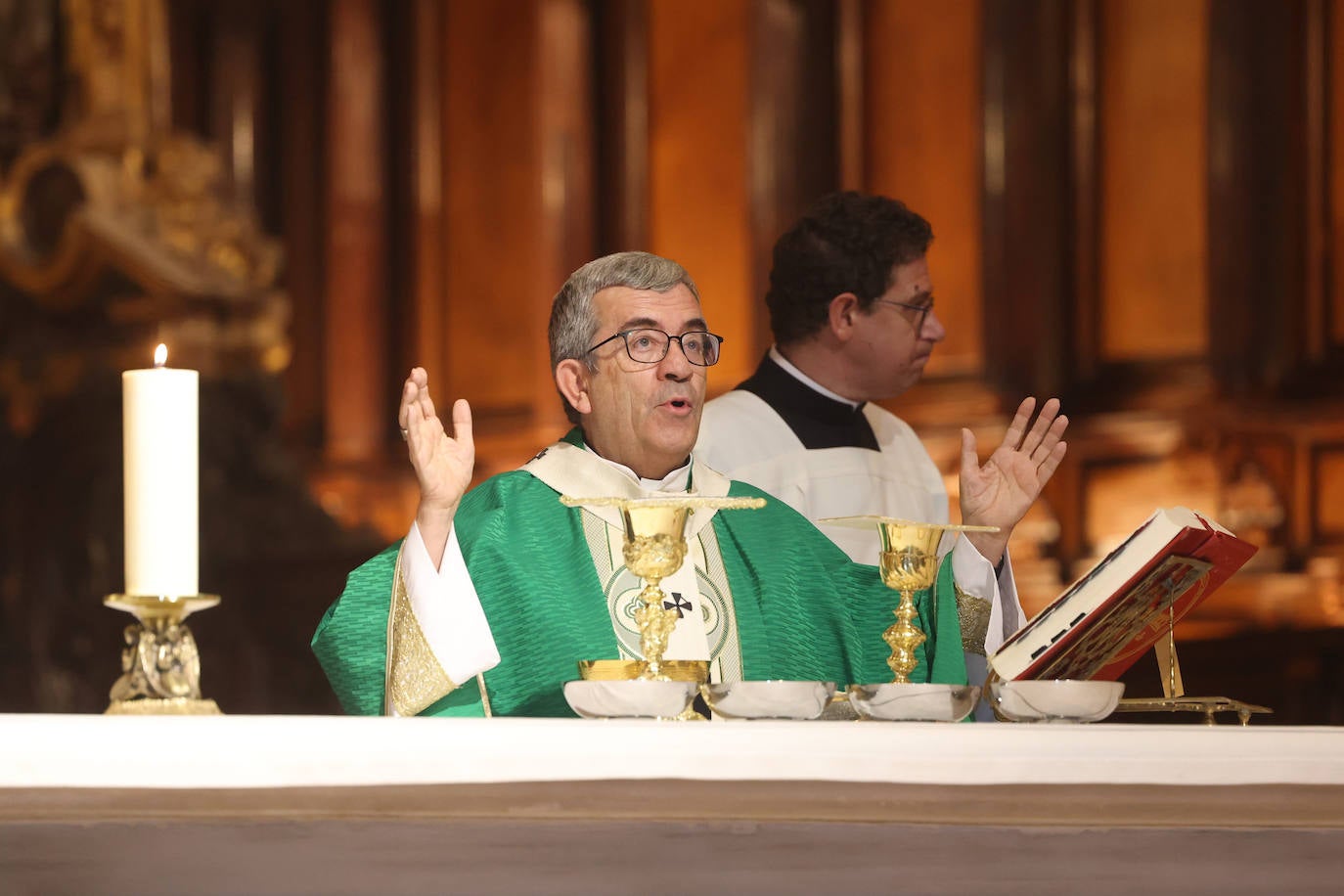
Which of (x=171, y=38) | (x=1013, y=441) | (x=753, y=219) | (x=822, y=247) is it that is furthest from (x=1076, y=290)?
(x=171, y=38)

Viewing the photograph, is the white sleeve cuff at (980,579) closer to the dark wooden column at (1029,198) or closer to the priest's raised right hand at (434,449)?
the priest's raised right hand at (434,449)

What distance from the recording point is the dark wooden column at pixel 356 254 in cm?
713

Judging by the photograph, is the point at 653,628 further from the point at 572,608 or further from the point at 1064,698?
the point at 572,608

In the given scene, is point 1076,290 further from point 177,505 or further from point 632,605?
point 177,505

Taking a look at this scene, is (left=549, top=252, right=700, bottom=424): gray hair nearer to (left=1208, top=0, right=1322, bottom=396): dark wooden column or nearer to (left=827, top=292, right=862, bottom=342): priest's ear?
(left=827, top=292, right=862, bottom=342): priest's ear

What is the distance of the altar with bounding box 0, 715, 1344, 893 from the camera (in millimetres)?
1538

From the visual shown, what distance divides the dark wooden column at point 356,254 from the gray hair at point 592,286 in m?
4.38

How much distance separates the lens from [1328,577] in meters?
4.71

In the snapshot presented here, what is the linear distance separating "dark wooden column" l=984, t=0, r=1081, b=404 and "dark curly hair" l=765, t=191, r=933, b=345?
1.66 meters

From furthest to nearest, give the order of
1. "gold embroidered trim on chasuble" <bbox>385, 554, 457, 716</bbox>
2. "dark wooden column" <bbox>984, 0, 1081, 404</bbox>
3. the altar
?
"dark wooden column" <bbox>984, 0, 1081, 404</bbox>, "gold embroidered trim on chasuble" <bbox>385, 554, 457, 716</bbox>, the altar

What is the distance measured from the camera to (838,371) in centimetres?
394

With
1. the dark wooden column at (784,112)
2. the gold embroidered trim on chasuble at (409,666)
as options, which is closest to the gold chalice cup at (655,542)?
the gold embroidered trim on chasuble at (409,666)

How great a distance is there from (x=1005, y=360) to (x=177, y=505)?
4041 millimetres

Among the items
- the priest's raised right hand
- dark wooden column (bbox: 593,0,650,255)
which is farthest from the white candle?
dark wooden column (bbox: 593,0,650,255)
